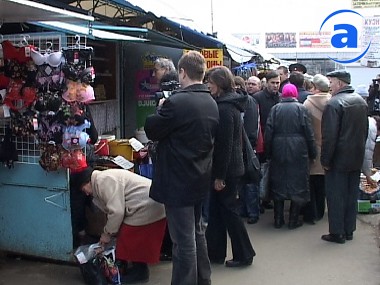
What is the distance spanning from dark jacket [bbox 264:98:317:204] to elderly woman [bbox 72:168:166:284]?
2109 millimetres

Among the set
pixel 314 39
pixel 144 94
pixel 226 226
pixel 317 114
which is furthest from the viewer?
pixel 314 39

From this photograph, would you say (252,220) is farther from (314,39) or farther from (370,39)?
(314,39)

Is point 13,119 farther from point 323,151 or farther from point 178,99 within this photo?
point 323,151

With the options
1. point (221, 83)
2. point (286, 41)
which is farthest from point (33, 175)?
point (286, 41)

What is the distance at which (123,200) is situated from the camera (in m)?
4.04

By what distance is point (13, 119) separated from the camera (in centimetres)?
436

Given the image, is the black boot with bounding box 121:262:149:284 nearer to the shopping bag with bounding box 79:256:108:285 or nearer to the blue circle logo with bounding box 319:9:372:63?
the shopping bag with bounding box 79:256:108:285

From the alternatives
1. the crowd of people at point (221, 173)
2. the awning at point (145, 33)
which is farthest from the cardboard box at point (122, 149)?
the awning at point (145, 33)

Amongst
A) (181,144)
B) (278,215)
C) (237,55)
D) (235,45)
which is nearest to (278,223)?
(278,215)

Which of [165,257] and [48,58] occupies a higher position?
[48,58]

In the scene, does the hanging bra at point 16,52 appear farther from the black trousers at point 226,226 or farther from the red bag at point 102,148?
the black trousers at point 226,226

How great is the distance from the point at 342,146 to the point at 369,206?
6.27 feet

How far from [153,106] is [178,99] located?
4113 mm

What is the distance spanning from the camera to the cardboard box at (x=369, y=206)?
22.3ft
